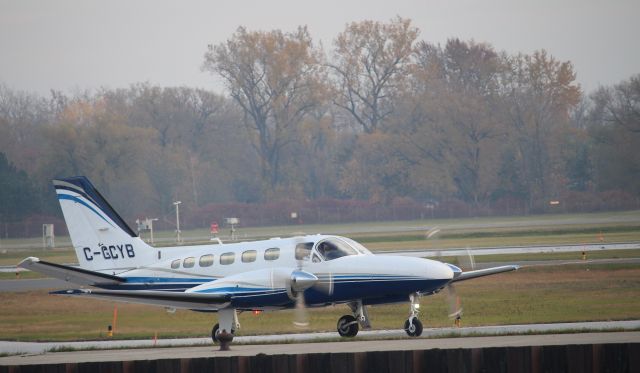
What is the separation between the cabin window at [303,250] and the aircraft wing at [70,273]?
6040 millimetres

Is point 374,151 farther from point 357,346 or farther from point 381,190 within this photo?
point 357,346

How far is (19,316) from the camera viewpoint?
38344 mm

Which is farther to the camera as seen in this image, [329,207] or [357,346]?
[329,207]

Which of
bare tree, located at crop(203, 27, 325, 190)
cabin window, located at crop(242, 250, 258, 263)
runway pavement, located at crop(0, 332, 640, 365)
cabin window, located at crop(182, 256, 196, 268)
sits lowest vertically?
runway pavement, located at crop(0, 332, 640, 365)

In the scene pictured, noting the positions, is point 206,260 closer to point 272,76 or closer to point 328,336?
point 328,336

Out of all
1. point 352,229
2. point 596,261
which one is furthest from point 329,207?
point 596,261

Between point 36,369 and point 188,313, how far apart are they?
18358mm

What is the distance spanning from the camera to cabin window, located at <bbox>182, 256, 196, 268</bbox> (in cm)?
2895

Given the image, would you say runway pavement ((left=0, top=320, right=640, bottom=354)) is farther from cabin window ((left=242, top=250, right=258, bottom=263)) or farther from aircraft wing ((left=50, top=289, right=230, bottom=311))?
cabin window ((left=242, top=250, right=258, bottom=263))

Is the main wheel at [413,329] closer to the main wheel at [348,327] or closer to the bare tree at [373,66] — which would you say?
the main wheel at [348,327]

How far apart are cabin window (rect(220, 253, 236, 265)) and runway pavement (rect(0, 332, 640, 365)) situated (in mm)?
3199

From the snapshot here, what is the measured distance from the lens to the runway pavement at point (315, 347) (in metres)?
21.5

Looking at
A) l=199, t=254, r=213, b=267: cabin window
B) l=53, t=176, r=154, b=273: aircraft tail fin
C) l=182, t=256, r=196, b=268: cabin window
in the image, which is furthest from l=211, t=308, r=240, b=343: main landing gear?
l=53, t=176, r=154, b=273: aircraft tail fin

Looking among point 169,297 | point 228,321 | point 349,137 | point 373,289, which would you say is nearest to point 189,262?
point 169,297
